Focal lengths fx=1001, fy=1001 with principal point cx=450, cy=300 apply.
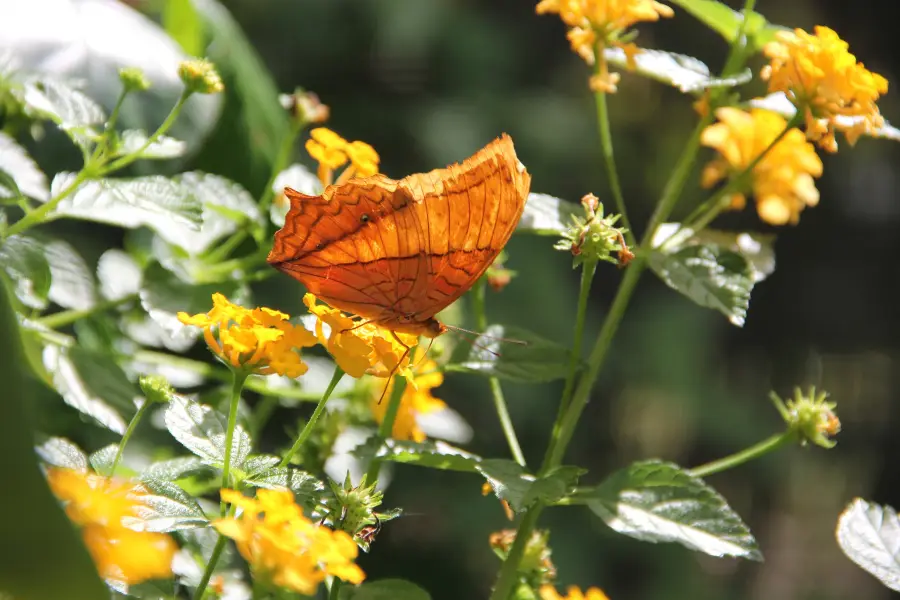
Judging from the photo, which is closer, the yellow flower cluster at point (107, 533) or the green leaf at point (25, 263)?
the yellow flower cluster at point (107, 533)

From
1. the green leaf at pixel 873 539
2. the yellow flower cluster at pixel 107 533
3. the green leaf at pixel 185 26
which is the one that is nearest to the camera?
the yellow flower cluster at pixel 107 533

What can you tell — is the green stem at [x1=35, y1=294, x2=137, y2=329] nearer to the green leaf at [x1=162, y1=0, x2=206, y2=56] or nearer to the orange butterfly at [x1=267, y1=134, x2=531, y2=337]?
the orange butterfly at [x1=267, y1=134, x2=531, y2=337]

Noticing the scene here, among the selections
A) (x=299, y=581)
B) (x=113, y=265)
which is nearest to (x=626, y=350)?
(x=113, y=265)

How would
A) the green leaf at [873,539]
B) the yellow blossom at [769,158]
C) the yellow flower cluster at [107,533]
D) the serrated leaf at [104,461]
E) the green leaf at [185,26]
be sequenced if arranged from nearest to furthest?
the yellow flower cluster at [107,533] → the serrated leaf at [104,461] → the green leaf at [873,539] → the yellow blossom at [769,158] → the green leaf at [185,26]

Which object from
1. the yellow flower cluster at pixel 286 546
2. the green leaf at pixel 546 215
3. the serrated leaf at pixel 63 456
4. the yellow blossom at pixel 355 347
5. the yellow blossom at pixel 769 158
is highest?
the yellow blossom at pixel 769 158

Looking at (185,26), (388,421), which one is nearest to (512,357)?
(388,421)

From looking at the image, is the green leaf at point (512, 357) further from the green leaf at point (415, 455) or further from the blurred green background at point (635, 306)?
the blurred green background at point (635, 306)

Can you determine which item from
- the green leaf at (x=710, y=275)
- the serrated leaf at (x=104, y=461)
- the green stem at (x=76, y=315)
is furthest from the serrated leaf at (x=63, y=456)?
the green leaf at (x=710, y=275)

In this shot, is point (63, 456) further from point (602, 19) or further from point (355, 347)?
point (602, 19)
